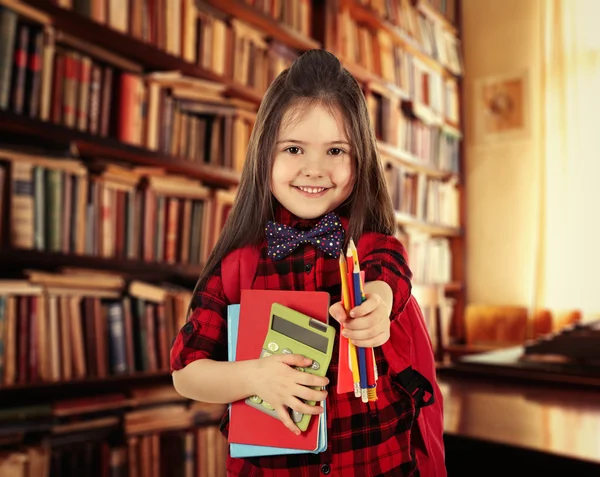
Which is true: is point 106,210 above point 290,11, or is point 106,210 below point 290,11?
below

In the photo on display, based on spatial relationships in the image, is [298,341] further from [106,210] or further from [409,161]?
[409,161]

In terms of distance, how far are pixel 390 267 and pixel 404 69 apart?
335 centimetres

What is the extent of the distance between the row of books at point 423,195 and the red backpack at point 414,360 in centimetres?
279

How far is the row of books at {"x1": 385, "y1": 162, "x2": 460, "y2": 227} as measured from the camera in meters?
3.58

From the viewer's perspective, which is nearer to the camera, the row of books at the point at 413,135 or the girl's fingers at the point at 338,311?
the girl's fingers at the point at 338,311

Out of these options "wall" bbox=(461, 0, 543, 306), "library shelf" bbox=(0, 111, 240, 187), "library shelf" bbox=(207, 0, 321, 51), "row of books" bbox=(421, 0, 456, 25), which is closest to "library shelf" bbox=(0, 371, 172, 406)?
"library shelf" bbox=(0, 111, 240, 187)

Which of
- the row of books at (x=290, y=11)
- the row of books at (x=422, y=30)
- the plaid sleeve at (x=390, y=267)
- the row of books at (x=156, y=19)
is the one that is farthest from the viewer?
the row of books at (x=422, y=30)

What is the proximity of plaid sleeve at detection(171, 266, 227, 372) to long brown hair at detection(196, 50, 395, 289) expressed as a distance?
25mm

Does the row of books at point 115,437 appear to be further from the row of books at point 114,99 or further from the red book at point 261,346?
the red book at point 261,346

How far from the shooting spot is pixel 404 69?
3.71 meters

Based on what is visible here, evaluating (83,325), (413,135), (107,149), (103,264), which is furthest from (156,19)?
(413,135)

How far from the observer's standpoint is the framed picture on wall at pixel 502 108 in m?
4.22

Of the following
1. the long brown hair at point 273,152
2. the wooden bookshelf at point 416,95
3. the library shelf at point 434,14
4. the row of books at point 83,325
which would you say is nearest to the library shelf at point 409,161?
the wooden bookshelf at point 416,95

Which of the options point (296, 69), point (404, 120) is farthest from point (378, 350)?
point (404, 120)
